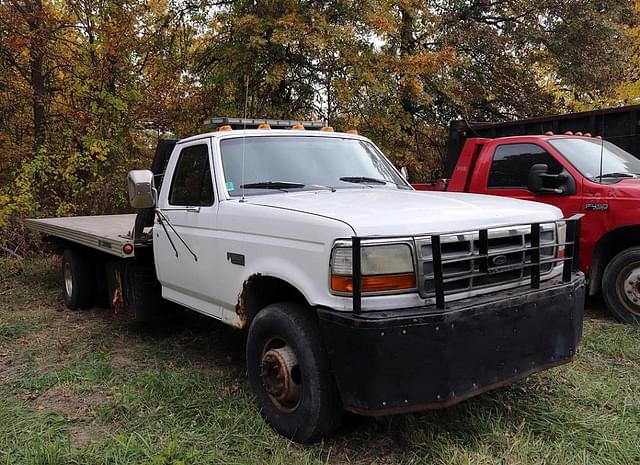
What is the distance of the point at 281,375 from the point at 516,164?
4280 mm

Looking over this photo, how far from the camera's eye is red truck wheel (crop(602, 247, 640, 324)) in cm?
554

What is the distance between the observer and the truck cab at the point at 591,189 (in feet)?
18.3

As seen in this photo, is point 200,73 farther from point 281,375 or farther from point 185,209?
point 281,375

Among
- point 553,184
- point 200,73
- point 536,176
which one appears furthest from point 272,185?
point 200,73

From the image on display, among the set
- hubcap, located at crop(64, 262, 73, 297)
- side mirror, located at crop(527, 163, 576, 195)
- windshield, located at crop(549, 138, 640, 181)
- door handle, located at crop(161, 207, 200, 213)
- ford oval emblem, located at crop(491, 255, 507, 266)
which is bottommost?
hubcap, located at crop(64, 262, 73, 297)

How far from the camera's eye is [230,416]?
3.73 m

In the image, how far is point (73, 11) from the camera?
1138 cm

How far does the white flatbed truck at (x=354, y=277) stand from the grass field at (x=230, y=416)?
0.35 meters

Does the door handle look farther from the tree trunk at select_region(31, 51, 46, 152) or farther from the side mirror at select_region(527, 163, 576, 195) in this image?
the tree trunk at select_region(31, 51, 46, 152)

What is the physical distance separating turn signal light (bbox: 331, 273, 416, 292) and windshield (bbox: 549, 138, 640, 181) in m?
3.76

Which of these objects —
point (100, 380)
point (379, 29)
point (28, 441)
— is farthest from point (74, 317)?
point (379, 29)

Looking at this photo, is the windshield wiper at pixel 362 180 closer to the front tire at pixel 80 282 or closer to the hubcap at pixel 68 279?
the front tire at pixel 80 282

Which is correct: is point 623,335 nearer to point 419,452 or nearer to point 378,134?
point 419,452

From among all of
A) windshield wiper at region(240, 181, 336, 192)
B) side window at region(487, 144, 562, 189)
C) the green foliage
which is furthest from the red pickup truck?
the green foliage
